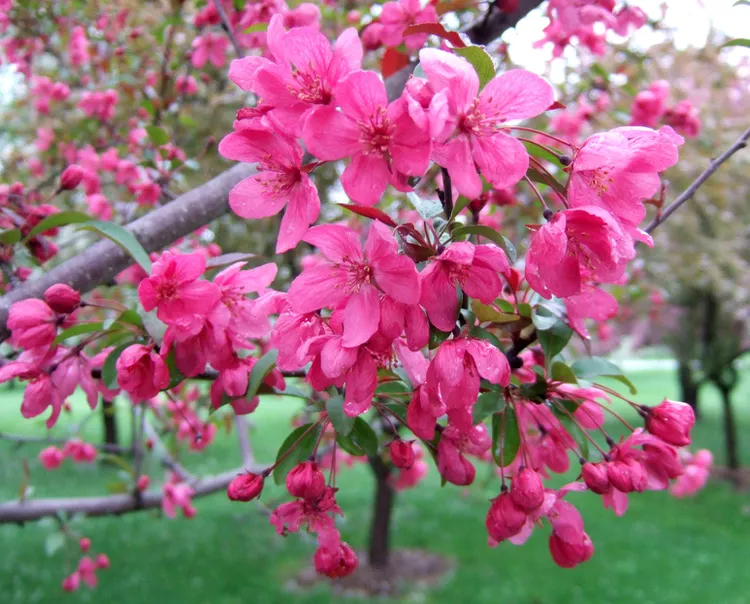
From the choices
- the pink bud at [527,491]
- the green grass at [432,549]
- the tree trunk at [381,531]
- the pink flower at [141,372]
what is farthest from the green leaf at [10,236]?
the tree trunk at [381,531]

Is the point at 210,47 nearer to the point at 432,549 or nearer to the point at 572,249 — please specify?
the point at 572,249

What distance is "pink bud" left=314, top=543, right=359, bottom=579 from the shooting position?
1.04 m

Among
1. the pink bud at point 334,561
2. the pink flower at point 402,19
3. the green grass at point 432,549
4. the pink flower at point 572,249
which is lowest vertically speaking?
the green grass at point 432,549

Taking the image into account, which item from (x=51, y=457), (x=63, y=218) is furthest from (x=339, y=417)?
(x=51, y=457)

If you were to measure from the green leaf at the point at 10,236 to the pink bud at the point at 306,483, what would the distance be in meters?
0.81

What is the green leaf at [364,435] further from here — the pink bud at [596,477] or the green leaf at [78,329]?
the green leaf at [78,329]

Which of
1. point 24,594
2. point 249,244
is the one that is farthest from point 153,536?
point 249,244

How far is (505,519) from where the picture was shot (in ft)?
3.26

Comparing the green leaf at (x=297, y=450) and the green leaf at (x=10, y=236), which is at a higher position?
the green leaf at (x=10, y=236)

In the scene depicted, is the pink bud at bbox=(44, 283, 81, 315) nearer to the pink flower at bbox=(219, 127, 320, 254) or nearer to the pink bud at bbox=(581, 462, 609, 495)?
the pink flower at bbox=(219, 127, 320, 254)

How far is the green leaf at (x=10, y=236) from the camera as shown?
1292 millimetres

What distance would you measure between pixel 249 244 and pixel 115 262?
412 cm

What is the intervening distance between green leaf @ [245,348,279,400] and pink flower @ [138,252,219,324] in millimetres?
134

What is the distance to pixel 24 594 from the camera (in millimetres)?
5777
